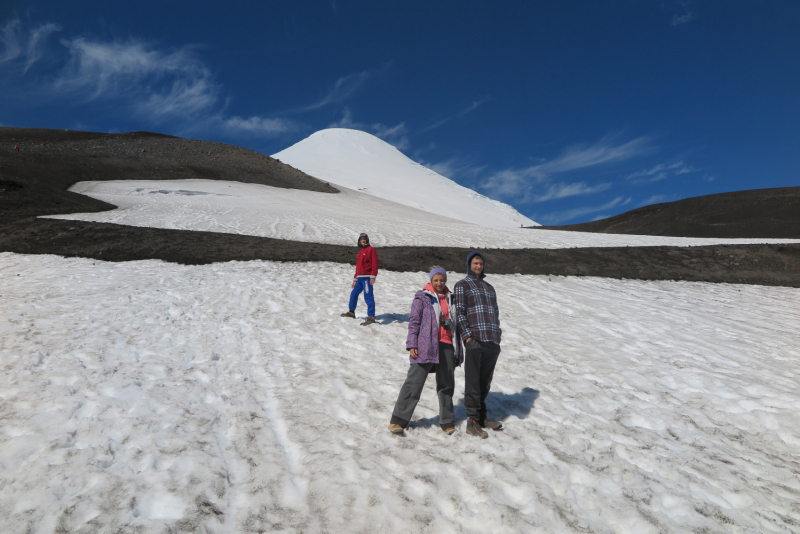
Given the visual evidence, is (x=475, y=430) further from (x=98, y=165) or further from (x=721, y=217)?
(x=721, y=217)

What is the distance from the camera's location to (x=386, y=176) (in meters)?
129

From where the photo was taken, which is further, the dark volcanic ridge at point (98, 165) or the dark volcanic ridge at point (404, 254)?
→ the dark volcanic ridge at point (98, 165)

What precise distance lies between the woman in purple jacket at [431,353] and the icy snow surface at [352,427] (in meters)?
0.34

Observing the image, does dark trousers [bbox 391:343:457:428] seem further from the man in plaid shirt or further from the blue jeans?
the blue jeans

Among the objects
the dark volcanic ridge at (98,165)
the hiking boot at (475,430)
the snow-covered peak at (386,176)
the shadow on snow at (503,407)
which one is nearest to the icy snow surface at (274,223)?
the dark volcanic ridge at (98,165)

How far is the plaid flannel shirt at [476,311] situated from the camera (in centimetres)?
553

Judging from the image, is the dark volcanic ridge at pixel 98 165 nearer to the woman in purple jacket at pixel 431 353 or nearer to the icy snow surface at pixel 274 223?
the icy snow surface at pixel 274 223

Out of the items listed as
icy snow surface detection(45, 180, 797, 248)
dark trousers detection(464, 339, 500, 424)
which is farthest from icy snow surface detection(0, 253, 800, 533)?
icy snow surface detection(45, 180, 797, 248)

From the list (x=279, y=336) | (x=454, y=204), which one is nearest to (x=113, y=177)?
(x=279, y=336)

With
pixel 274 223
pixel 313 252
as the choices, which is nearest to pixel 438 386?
pixel 313 252

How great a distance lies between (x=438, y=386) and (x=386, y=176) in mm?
127565

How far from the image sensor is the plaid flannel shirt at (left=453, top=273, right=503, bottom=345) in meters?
5.53

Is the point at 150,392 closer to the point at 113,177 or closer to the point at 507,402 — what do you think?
the point at 507,402

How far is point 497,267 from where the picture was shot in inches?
765
